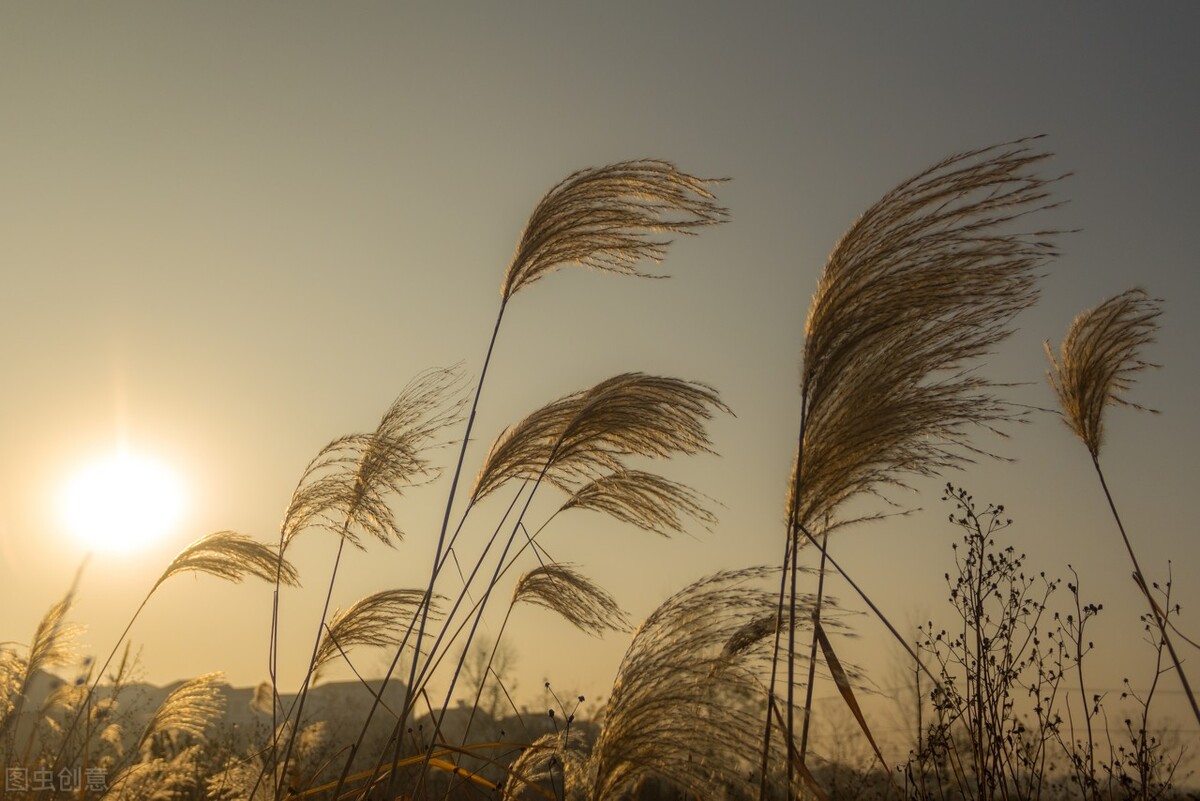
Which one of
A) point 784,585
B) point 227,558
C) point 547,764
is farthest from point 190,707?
point 784,585

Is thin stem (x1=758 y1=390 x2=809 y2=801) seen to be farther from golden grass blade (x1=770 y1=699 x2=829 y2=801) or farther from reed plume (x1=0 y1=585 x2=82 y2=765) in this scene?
reed plume (x1=0 y1=585 x2=82 y2=765)

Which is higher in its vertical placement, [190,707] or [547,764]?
[190,707]

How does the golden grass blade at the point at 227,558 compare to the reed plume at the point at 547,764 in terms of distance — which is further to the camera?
the golden grass blade at the point at 227,558

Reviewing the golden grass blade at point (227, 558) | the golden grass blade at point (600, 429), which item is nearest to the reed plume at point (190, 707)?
the golden grass blade at point (227, 558)

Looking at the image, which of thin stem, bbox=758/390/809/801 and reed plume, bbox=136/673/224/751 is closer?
thin stem, bbox=758/390/809/801

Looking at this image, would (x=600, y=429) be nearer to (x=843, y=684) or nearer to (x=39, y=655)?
(x=843, y=684)

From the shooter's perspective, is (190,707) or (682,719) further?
(190,707)

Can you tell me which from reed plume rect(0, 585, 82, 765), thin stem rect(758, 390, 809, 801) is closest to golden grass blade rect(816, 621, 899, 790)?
thin stem rect(758, 390, 809, 801)

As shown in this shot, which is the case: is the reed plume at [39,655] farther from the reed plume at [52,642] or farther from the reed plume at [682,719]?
the reed plume at [682,719]

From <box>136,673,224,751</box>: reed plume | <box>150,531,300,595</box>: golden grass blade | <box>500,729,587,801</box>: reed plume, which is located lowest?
<box>500,729,587,801</box>: reed plume

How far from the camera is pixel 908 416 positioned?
2820 mm

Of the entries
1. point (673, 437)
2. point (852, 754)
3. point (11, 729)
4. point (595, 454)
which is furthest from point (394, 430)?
point (11, 729)

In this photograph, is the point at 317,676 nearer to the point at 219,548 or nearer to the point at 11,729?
the point at 219,548

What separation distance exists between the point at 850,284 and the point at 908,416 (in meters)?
0.46
